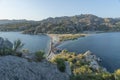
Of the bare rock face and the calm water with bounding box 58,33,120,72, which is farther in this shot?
the calm water with bounding box 58,33,120,72

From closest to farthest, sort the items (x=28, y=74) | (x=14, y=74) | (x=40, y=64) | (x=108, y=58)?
(x=14, y=74) → (x=28, y=74) → (x=40, y=64) → (x=108, y=58)

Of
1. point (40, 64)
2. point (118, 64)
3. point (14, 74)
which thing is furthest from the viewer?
point (118, 64)

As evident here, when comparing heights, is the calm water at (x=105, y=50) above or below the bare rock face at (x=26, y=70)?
below

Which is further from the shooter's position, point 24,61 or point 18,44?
point 18,44

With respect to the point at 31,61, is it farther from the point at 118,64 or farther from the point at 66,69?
the point at 118,64

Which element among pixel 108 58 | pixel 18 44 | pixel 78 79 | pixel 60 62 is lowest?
pixel 108 58

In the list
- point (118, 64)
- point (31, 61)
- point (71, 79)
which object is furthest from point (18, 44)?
point (118, 64)

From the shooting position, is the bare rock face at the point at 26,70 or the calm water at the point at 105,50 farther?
the calm water at the point at 105,50

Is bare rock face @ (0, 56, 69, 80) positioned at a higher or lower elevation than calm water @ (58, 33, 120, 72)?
higher
